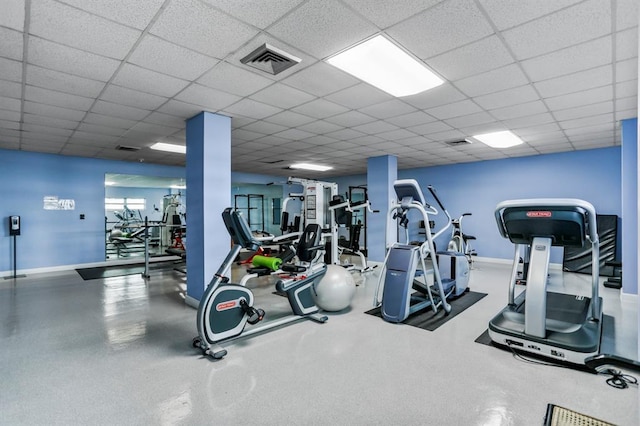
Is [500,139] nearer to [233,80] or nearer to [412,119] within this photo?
[412,119]

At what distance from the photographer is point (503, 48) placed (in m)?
2.59

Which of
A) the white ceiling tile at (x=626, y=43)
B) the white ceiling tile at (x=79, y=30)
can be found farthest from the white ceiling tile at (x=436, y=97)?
the white ceiling tile at (x=79, y=30)

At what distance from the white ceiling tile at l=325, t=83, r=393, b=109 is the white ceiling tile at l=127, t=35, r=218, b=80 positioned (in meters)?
1.40

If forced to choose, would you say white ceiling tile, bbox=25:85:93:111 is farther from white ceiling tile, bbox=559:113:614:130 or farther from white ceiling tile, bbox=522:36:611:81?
white ceiling tile, bbox=559:113:614:130

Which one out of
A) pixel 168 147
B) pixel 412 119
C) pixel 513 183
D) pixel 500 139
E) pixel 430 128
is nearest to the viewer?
pixel 412 119

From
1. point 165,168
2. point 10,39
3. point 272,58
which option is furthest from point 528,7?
point 165,168

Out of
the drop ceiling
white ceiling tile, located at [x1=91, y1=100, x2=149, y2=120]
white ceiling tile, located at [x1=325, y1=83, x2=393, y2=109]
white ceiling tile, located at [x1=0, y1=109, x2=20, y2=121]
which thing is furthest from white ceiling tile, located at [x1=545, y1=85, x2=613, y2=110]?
white ceiling tile, located at [x1=0, y1=109, x2=20, y2=121]

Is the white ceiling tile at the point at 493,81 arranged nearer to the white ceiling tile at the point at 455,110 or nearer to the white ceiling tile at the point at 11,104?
the white ceiling tile at the point at 455,110

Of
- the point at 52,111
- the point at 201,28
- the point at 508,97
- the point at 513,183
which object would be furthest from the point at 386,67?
the point at 513,183

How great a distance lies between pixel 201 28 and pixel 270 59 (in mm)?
607

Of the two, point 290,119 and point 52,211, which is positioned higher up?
point 290,119

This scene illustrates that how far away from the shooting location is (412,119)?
15.0ft

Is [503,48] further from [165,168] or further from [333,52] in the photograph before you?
[165,168]

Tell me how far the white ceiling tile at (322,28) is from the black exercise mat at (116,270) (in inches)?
236
